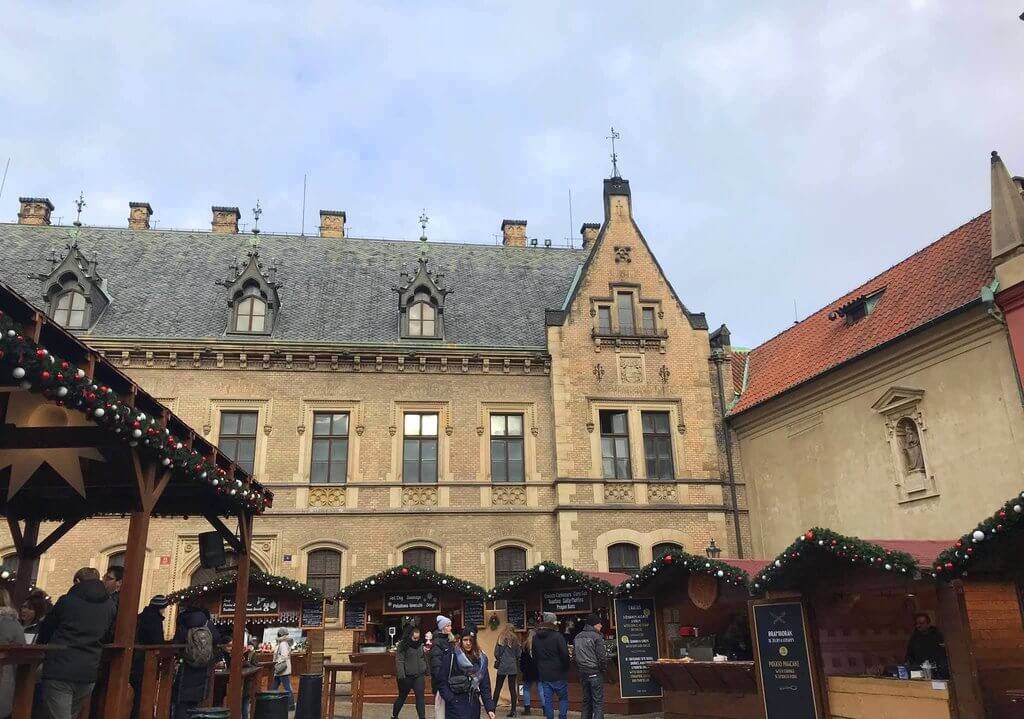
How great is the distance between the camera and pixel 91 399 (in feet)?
25.4

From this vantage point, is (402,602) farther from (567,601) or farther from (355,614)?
(567,601)

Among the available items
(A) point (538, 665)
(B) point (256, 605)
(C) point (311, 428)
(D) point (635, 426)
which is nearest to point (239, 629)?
(A) point (538, 665)

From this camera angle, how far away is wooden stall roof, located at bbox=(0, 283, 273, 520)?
7.04m

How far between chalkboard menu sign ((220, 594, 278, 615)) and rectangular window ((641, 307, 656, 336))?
13477mm

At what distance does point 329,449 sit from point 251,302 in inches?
216

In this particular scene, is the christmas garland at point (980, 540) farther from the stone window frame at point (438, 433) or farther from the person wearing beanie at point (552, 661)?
the stone window frame at point (438, 433)

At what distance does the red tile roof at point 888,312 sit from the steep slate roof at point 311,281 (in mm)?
7175

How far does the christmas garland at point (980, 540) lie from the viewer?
363 inches

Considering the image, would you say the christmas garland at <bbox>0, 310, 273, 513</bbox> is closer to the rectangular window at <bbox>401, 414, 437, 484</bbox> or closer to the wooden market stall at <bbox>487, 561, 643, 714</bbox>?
the wooden market stall at <bbox>487, 561, 643, 714</bbox>

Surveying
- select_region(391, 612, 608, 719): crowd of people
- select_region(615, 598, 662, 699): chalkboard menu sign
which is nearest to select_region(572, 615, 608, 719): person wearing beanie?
select_region(391, 612, 608, 719): crowd of people

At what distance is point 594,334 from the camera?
24.5 m

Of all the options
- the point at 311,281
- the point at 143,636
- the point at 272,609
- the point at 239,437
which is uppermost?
the point at 311,281

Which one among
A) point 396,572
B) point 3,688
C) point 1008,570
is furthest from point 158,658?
point 1008,570

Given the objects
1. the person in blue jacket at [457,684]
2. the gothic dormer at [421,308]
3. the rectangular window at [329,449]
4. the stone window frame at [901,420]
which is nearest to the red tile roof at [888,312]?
the stone window frame at [901,420]
